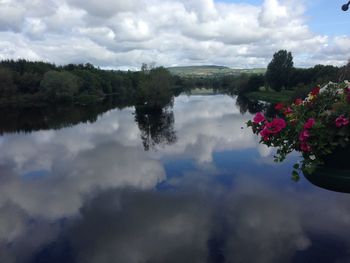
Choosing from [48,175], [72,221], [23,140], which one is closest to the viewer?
[72,221]

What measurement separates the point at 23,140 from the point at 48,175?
1581cm

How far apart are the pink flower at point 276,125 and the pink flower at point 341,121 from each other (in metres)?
0.34

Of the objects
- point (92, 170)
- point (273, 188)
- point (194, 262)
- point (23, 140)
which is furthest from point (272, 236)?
point (23, 140)

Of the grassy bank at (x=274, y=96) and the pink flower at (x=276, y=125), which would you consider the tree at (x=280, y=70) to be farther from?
the pink flower at (x=276, y=125)

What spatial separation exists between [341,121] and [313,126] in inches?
7.1

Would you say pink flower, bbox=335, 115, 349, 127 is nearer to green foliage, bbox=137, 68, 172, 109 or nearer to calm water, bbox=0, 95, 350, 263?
calm water, bbox=0, 95, 350, 263

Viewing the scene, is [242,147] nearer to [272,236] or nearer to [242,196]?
[242,196]

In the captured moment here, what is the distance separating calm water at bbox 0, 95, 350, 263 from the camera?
12773mm

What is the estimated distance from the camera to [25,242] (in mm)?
13781

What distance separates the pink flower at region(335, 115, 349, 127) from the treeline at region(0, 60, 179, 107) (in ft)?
173

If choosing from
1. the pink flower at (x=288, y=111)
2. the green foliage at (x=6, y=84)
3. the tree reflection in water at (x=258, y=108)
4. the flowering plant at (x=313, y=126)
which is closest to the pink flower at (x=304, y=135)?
the flowering plant at (x=313, y=126)

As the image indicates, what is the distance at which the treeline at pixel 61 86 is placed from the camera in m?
55.8

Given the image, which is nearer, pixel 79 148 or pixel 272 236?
pixel 272 236

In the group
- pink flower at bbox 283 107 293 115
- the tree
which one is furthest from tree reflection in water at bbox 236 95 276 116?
pink flower at bbox 283 107 293 115
